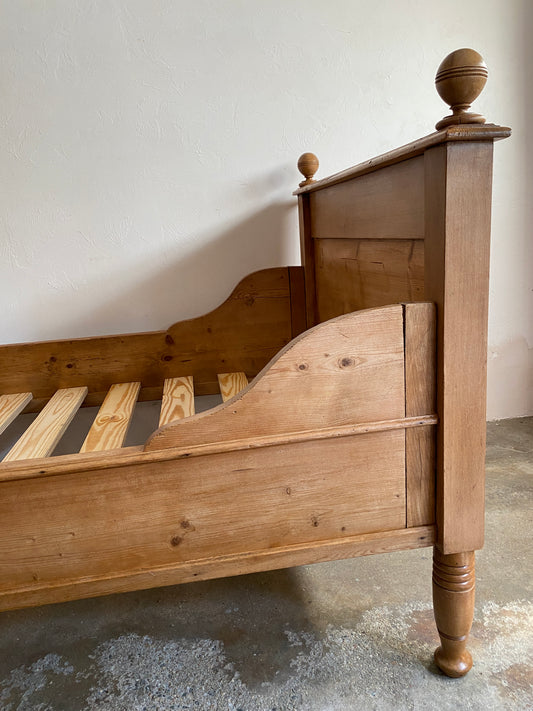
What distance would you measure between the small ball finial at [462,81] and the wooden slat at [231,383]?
0.99 metres

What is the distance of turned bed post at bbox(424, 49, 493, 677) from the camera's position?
863 mm

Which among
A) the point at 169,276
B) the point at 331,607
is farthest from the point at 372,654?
the point at 169,276

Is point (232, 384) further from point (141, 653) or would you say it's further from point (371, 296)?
point (141, 653)

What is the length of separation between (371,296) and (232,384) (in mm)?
607

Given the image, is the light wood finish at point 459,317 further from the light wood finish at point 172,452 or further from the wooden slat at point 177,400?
the wooden slat at point 177,400

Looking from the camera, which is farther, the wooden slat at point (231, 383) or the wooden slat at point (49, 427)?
the wooden slat at point (231, 383)

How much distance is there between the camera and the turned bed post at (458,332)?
34.0 inches

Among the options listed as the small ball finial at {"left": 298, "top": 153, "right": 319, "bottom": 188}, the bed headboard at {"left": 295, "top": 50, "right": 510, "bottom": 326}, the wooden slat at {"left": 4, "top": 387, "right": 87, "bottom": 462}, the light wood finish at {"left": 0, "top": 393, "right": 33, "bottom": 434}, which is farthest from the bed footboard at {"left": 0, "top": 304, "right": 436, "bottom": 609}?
the small ball finial at {"left": 298, "top": 153, "right": 319, "bottom": 188}

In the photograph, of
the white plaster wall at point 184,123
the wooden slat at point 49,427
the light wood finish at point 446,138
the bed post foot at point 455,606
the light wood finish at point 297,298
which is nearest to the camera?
the light wood finish at point 446,138

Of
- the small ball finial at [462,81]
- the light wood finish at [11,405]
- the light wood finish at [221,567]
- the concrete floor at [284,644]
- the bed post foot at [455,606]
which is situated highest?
the small ball finial at [462,81]

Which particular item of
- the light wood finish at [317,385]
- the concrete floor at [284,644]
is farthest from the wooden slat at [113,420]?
the concrete floor at [284,644]

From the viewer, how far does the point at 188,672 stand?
1.16 m

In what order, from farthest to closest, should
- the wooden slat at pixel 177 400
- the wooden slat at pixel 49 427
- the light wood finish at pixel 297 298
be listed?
1. the light wood finish at pixel 297 298
2. the wooden slat at pixel 177 400
3. the wooden slat at pixel 49 427

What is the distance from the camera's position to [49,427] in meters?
1.43
